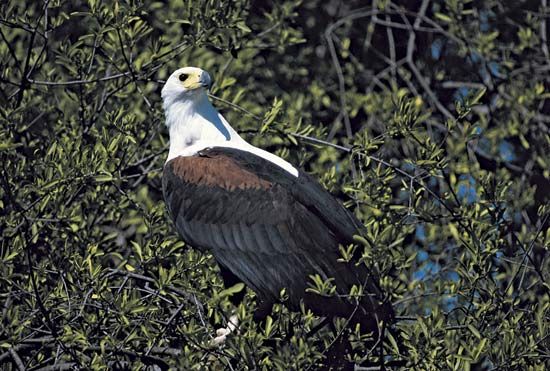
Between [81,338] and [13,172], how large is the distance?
106 cm

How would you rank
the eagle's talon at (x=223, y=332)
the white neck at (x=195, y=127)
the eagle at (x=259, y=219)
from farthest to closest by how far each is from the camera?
the white neck at (x=195, y=127) → the eagle at (x=259, y=219) → the eagle's talon at (x=223, y=332)

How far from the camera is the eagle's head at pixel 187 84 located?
5.77 m

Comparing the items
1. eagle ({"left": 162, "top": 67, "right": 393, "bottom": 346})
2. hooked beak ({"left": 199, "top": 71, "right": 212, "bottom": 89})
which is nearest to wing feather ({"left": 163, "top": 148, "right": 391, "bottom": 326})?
→ eagle ({"left": 162, "top": 67, "right": 393, "bottom": 346})

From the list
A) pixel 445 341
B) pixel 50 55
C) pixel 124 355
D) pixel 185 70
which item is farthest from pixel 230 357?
pixel 50 55

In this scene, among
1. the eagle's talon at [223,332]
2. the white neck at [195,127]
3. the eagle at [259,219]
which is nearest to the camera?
the eagle's talon at [223,332]

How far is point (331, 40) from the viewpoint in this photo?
7.27 m

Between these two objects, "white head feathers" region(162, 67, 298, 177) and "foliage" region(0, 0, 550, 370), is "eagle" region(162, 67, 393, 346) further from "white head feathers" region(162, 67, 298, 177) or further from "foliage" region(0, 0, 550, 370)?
"foliage" region(0, 0, 550, 370)

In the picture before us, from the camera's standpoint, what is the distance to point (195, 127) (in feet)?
19.0

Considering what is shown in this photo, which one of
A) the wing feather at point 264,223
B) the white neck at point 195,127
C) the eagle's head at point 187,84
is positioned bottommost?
the wing feather at point 264,223

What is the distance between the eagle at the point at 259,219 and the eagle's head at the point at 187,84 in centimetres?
2

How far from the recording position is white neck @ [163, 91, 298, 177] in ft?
18.7

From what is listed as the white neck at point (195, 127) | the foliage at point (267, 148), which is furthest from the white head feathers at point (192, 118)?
the foliage at point (267, 148)

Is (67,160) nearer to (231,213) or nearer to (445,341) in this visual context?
(231,213)

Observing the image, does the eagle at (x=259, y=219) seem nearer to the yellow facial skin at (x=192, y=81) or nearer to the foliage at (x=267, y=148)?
the yellow facial skin at (x=192, y=81)
